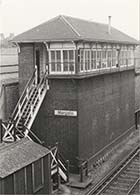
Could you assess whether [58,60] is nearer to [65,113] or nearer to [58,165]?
[65,113]

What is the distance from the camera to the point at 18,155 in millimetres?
11281

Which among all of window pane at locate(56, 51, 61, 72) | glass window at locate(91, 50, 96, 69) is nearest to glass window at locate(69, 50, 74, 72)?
window pane at locate(56, 51, 61, 72)

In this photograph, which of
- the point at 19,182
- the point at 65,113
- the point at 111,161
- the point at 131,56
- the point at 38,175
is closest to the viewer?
the point at 19,182

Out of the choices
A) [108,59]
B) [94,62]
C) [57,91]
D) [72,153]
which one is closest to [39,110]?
[57,91]

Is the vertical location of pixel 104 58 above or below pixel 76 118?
above

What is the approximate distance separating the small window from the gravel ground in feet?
6.77

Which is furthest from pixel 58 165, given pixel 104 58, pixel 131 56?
pixel 131 56

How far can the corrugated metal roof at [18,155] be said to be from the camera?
410 inches

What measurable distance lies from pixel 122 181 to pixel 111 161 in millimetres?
2691

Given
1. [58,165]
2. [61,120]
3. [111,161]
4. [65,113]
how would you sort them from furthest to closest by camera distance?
[111,161], [61,120], [65,113], [58,165]

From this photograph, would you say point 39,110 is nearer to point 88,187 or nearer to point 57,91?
point 57,91

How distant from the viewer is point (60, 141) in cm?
1570

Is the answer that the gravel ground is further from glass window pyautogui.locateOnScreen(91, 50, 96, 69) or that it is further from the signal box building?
glass window pyautogui.locateOnScreen(91, 50, 96, 69)

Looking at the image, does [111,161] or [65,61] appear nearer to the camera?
[65,61]
